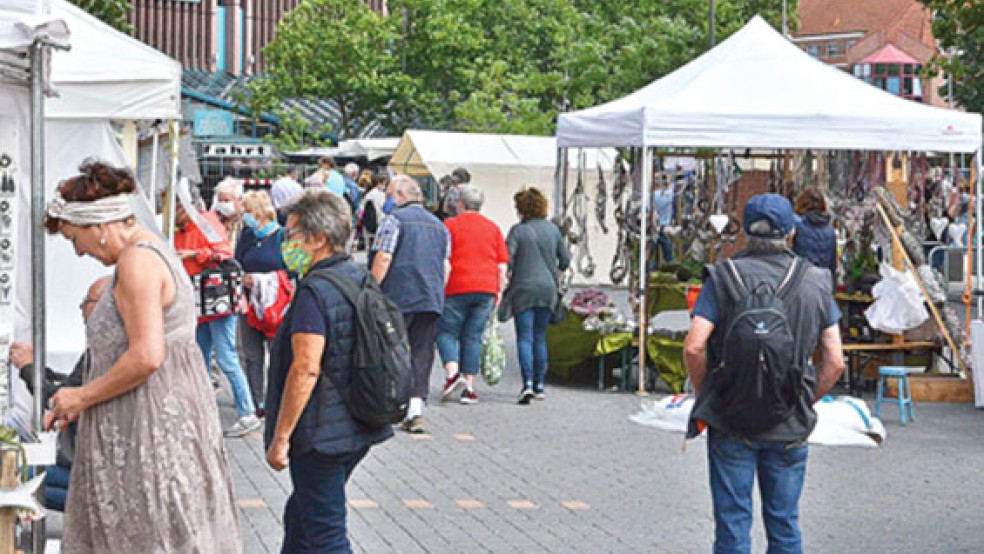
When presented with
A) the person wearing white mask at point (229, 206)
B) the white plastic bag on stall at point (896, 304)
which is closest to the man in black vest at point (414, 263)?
the person wearing white mask at point (229, 206)

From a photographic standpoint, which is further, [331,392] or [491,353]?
[491,353]

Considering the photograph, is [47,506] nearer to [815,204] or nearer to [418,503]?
[418,503]

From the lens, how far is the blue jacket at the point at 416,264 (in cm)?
1192

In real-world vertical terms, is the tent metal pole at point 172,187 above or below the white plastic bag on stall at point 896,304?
above

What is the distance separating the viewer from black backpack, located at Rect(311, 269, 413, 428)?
6.20 metres

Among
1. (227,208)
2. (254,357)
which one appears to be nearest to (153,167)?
(227,208)

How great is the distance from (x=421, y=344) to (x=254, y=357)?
1.13 metres

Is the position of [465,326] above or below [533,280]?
below

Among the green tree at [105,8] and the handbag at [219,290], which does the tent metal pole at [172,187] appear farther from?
the green tree at [105,8]

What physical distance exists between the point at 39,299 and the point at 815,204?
8540 millimetres

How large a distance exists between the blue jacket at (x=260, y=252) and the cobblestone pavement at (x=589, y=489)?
3.68 feet

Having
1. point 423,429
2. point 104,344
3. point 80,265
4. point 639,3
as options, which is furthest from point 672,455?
point 639,3

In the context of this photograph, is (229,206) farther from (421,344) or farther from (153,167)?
(421,344)

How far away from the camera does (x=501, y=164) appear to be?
2939cm
